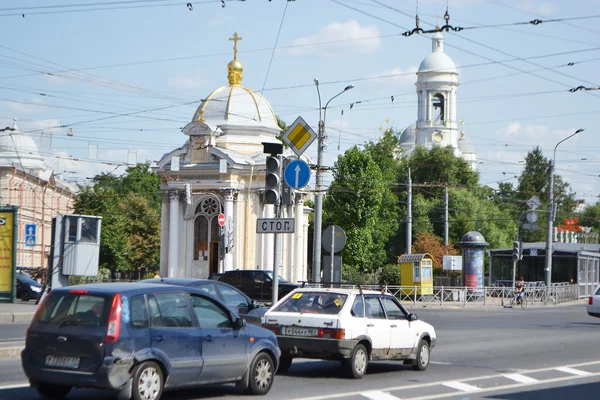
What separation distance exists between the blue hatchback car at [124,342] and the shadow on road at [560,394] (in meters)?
4.04

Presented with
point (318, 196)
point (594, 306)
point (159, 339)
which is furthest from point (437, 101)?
point (159, 339)

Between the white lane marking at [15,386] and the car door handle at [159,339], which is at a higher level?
the car door handle at [159,339]

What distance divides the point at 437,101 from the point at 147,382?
11267cm

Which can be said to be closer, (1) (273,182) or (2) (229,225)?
(1) (273,182)

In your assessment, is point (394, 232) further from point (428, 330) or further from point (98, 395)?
point (98, 395)

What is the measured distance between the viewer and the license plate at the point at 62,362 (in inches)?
413

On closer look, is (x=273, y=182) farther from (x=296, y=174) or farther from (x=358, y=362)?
(x=358, y=362)

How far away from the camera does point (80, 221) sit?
26.9 m

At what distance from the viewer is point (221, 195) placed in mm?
56438

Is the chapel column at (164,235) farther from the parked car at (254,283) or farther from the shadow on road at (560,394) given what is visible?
the shadow on road at (560,394)

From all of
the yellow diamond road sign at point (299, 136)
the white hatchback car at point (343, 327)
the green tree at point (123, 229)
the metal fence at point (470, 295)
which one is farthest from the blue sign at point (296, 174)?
the green tree at point (123, 229)

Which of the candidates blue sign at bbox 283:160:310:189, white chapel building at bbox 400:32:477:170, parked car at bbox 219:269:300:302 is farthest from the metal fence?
white chapel building at bbox 400:32:477:170

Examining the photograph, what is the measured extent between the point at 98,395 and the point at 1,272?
19440 mm

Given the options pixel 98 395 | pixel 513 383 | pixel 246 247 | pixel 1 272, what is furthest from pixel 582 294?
pixel 98 395
